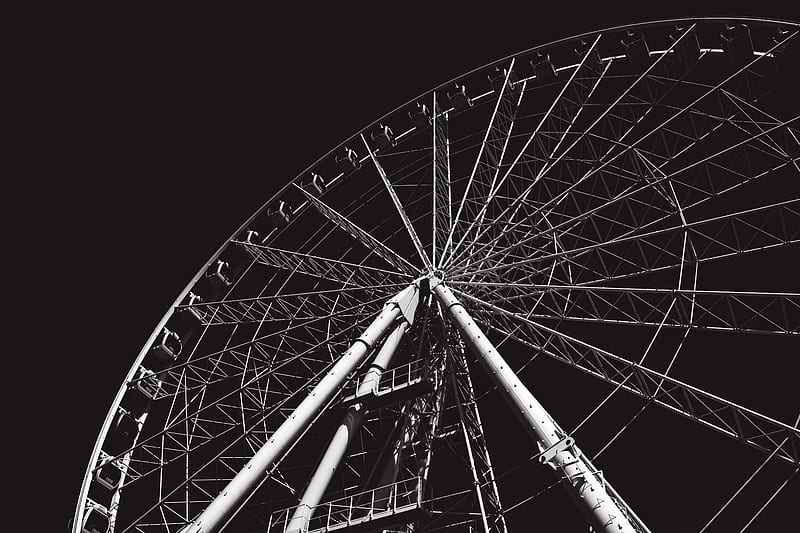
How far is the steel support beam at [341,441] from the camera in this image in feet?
81.5

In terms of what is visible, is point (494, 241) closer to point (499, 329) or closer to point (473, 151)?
point (499, 329)

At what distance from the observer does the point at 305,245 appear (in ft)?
123

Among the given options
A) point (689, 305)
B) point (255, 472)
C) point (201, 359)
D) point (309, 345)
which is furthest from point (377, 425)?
point (689, 305)

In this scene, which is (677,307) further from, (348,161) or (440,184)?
(348,161)

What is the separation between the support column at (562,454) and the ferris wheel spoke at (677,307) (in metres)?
3.74

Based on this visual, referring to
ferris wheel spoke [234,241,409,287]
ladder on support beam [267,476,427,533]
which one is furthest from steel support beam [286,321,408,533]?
ferris wheel spoke [234,241,409,287]

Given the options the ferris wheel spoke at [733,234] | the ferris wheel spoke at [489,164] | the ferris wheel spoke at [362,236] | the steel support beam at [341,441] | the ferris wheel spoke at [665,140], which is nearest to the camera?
the ferris wheel spoke at [733,234]

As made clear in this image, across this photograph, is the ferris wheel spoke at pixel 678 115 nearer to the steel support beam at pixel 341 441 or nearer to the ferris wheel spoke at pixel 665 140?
the ferris wheel spoke at pixel 665 140

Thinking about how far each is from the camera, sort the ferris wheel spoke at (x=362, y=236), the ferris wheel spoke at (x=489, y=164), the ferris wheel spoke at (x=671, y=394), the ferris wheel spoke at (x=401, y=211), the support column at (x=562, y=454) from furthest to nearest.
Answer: the ferris wheel spoke at (x=489, y=164) → the ferris wheel spoke at (x=362, y=236) → the ferris wheel spoke at (x=401, y=211) → the ferris wheel spoke at (x=671, y=394) → the support column at (x=562, y=454)

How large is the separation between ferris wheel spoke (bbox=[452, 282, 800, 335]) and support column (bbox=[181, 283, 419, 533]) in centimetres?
265

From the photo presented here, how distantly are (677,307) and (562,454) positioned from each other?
260 inches

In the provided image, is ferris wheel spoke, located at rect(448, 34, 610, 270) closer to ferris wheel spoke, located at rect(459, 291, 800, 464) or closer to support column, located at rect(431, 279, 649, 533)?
ferris wheel spoke, located at rect(459, 291, 800, 464)

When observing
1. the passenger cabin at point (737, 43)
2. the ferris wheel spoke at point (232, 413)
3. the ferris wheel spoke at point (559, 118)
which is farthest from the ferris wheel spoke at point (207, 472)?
the passenger cabin at point (737, 43)

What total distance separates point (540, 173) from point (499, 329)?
5.92 metres
